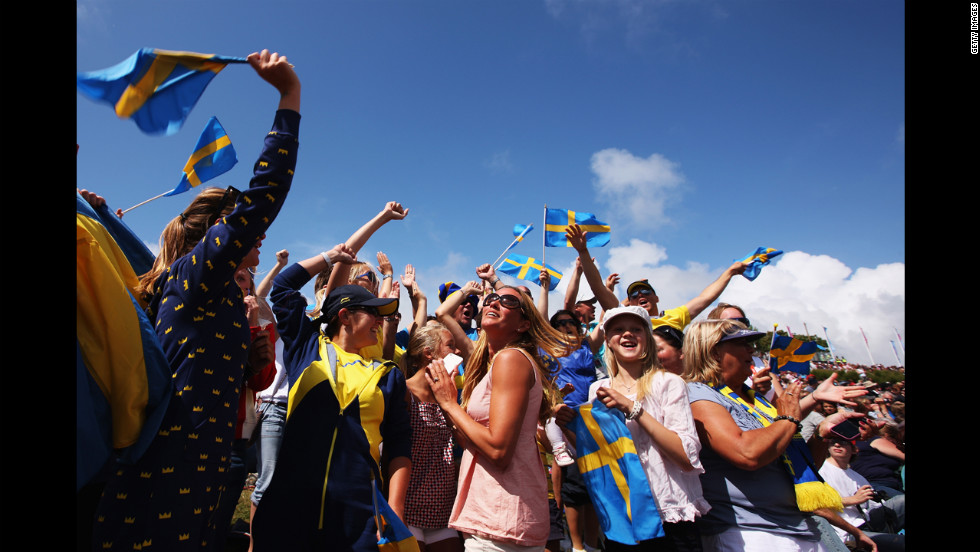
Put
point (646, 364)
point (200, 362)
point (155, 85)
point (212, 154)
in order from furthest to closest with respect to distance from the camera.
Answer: point (212, 154)
point (646, 364)
point (155, 85)
point (200, 362)

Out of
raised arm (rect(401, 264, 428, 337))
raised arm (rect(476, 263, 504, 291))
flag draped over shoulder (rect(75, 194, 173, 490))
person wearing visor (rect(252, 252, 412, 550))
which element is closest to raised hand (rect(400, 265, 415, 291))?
raised arm (rect(401, 264, 428, 337))

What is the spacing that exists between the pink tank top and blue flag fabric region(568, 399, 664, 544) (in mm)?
398

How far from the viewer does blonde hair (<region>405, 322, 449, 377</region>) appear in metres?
4.31

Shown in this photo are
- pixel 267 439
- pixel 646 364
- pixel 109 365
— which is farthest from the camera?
pixel 267 439

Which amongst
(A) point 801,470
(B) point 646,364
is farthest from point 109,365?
(A) point 801,470

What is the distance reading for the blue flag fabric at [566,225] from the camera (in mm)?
7801

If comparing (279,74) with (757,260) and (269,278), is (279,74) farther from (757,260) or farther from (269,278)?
(757,260)

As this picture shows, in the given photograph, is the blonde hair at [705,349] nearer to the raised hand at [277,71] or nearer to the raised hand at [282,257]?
the raised hand at [277,71]

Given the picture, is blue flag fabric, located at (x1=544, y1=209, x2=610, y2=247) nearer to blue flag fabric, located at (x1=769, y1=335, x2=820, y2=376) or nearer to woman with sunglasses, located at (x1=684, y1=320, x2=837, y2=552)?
blue flag fabric, located at (x1=769, y1=335, x2=820, y2=376)

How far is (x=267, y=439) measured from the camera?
4281mm

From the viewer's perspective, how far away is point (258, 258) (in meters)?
2.56

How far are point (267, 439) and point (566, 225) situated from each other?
15.9ft
